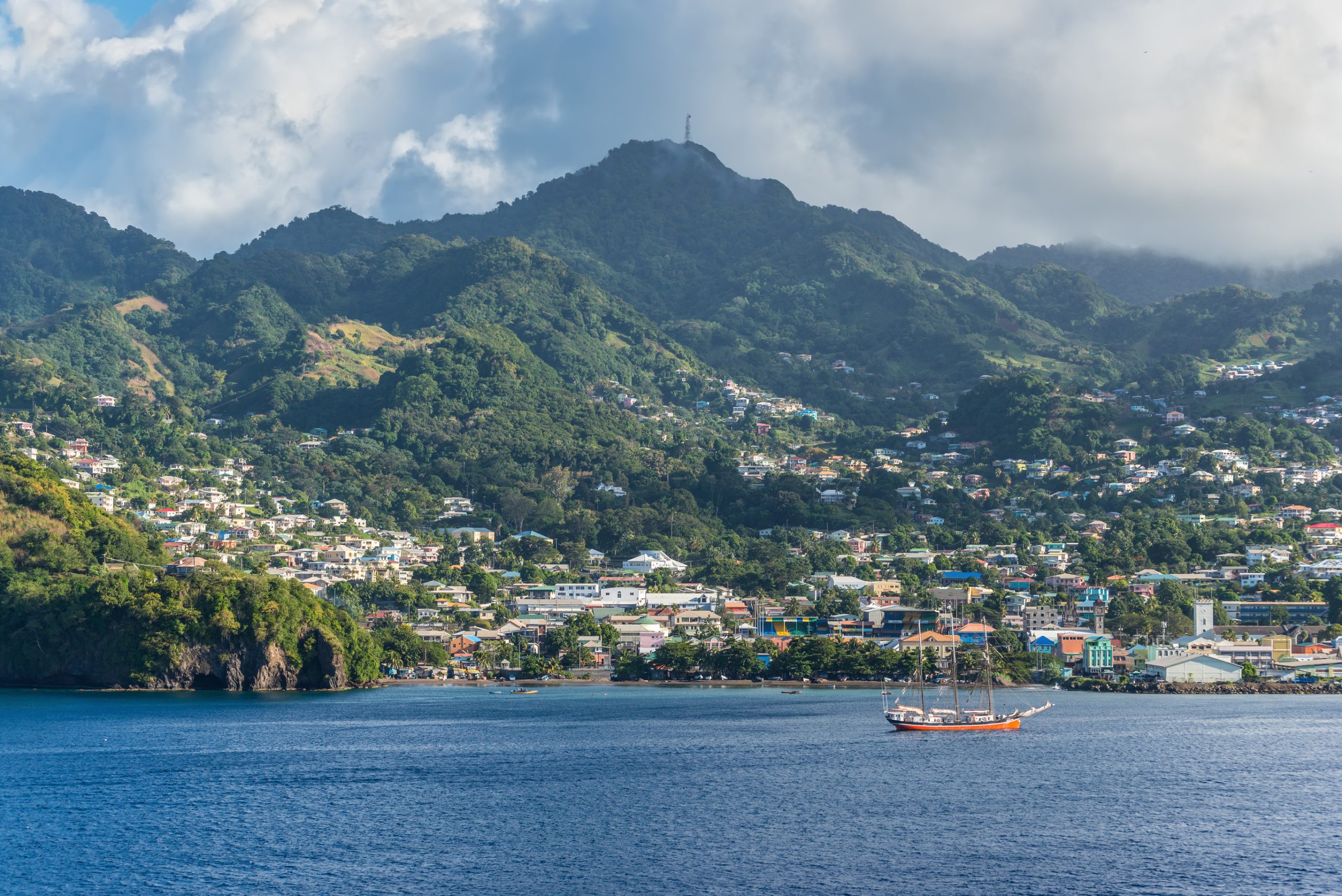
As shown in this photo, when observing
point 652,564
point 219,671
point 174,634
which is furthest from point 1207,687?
point 174,634

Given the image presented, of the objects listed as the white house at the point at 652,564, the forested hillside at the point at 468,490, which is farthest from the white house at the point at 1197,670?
the white house at the point at 652,564

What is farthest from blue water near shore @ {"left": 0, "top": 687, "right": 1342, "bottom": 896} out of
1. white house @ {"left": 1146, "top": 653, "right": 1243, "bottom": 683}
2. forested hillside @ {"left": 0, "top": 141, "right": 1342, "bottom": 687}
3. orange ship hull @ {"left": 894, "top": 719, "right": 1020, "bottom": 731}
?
white house @ {"left": 1146, "top": 653, "right": 1243, "bottom": 683}

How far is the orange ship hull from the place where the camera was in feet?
214

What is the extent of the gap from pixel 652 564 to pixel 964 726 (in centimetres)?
6573

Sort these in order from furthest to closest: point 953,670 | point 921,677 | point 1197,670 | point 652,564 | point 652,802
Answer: point 652,564 → point 1197,670 → point 953,670 → point 921,677 → point 652,802

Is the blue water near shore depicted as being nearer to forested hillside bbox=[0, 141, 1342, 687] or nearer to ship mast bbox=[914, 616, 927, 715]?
ship mast bbox=[914, 616, 927, 715]

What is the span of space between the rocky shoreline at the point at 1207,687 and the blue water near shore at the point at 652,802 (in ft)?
52.1

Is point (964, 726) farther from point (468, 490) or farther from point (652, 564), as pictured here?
point (468, 490)

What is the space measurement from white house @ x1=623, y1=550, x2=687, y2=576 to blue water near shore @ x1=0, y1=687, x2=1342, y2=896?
5625cm

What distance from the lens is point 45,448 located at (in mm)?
140625

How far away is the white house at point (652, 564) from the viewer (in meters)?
129

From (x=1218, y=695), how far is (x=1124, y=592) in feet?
91.8

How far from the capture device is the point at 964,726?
66125 mm

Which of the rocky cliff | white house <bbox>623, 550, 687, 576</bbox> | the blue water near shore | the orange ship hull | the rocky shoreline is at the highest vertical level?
white house <bbox>623, 550, 687, 576</bbox>
